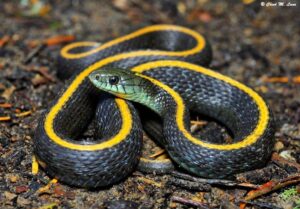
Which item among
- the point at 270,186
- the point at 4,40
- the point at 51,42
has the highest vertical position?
the point at 51,42

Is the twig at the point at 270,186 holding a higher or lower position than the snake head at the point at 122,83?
lower

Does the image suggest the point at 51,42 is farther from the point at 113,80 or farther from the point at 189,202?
the point at 189,202

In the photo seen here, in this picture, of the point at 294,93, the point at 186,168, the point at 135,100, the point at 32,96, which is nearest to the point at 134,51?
the point at 135,100

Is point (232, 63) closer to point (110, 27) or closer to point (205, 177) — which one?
point (110, 27)

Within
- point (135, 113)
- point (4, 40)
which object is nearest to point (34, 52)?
point (4, 40)

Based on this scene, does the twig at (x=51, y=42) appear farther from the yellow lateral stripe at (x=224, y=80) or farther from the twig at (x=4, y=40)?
the yellow lateral stripe at (x=224, y=80)

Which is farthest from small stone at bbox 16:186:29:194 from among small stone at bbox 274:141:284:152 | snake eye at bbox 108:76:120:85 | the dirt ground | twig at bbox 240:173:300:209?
small stone at bbox 274:141:284:152

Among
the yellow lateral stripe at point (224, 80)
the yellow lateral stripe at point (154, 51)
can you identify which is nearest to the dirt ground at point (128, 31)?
the yellow lateral stripe at point (154, 51)
